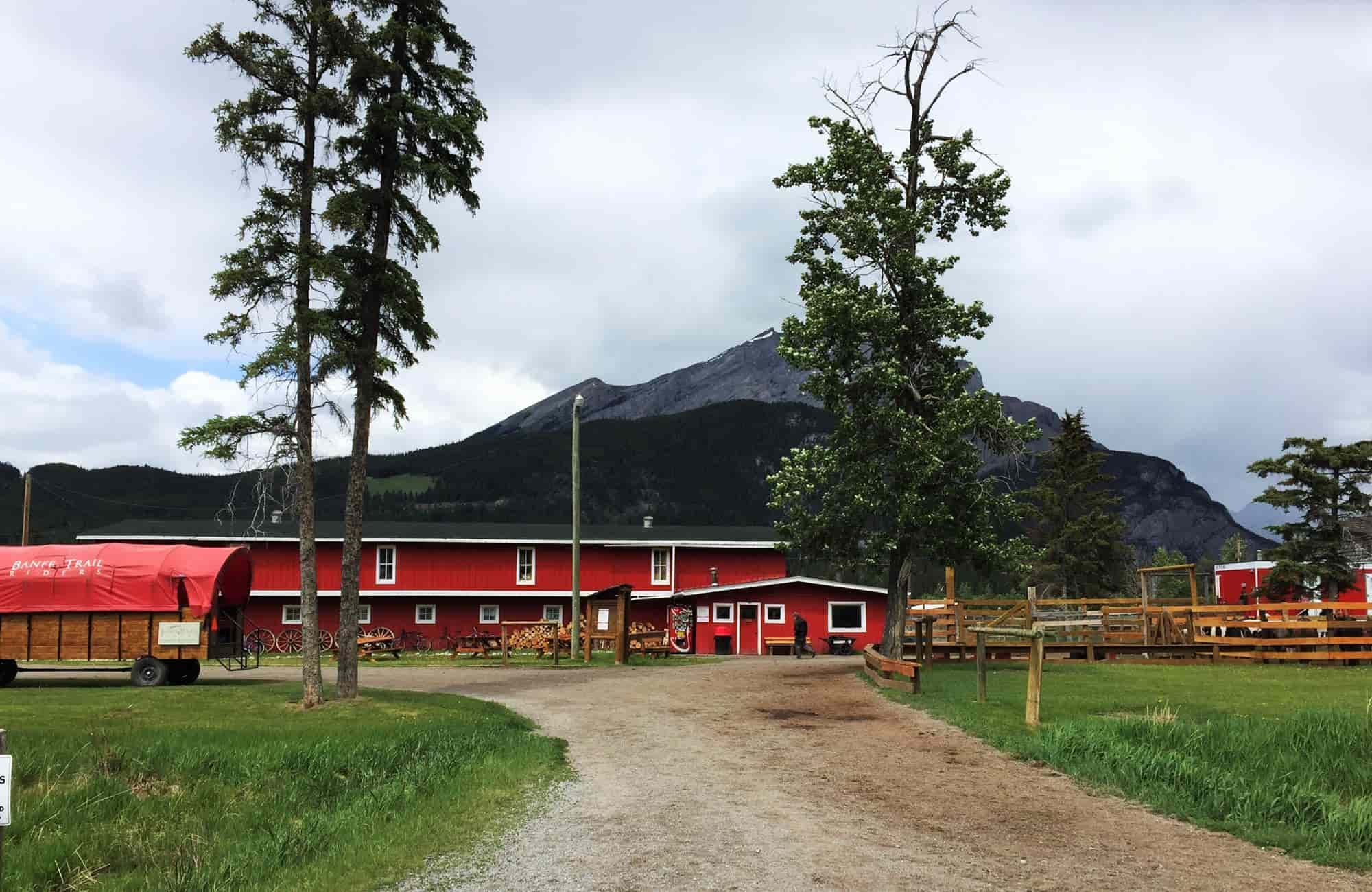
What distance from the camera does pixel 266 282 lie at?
20.8 meters

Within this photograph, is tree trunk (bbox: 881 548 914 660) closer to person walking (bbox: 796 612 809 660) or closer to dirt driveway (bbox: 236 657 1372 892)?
person walking (bbox: 796 612 809 660)

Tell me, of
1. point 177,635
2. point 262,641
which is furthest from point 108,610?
point 262,641

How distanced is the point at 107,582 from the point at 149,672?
2.71m

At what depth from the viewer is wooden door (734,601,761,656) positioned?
50.0 m

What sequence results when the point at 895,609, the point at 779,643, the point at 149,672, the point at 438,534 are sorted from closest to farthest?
the point at 149,672
the point at 895,609
the point at 779,643
the point at 438,534

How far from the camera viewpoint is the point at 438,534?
54688mm

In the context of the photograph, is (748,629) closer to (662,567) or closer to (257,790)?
(662,567)

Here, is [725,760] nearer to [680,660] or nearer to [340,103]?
[340,103]

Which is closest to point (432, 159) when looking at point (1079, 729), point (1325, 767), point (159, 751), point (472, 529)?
point (159, 751)

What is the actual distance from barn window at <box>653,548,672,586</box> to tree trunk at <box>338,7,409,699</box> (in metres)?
33.1

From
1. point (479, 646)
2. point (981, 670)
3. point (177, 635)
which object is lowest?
point (479, 646)

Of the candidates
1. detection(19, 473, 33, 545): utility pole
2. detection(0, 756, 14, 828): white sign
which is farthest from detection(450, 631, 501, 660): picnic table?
detection(0, 756, 14, 828): white sign

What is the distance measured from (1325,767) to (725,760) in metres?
7.85

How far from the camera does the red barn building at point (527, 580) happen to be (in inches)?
1986
